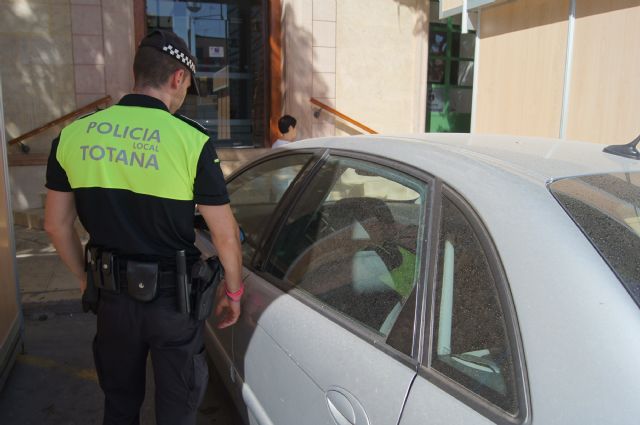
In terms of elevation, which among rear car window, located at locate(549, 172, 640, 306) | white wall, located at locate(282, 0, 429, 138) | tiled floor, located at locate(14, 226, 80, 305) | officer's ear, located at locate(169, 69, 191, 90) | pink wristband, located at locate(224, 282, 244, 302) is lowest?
tiled floor, located at locate(14, 226, 80, 305)

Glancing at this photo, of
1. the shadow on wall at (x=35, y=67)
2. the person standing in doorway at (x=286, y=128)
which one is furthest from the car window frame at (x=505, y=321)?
the shadow on wall at (x=35, y=67)

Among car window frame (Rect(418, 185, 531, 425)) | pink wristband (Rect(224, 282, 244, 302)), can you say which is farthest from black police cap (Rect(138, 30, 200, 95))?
car window frame (Rect(418, 185, 531, 425))

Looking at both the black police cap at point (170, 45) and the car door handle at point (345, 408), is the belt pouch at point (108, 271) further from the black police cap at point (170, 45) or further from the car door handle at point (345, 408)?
the car door handle at point (345, 408)

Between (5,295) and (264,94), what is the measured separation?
578cm

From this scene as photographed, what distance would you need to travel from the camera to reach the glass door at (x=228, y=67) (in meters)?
8.55

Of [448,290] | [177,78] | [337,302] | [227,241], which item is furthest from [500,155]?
[177,78]

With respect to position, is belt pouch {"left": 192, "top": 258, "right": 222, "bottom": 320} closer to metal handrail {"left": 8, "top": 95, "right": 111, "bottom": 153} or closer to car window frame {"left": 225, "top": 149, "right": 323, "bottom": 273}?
car window frame {"left": 225, "top": 149, "right": 323, "bottom": 273}

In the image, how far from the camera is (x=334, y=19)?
8266 mm

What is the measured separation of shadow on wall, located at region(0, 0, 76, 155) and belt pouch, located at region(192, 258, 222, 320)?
642 cm

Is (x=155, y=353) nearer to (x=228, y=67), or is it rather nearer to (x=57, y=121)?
(x=57, y=121)

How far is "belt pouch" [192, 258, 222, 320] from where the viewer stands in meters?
2.06

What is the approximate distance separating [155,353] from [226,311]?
0.37 m

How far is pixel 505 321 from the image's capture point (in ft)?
4.14

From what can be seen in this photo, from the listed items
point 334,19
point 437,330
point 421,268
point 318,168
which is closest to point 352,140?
point 318,168
